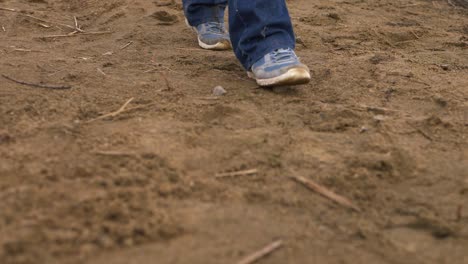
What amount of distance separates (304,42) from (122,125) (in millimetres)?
1355

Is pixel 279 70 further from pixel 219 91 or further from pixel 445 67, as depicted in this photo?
pixel 445 67

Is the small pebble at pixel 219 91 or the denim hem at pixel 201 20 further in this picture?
the denim hem at pixel 201 20

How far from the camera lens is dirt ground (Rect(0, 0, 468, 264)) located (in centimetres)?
128

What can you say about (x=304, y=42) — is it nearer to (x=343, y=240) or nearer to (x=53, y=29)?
(x=53, y=29)

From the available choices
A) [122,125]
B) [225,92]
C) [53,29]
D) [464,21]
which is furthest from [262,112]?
[464,21]

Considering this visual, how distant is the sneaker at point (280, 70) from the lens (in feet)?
6.97

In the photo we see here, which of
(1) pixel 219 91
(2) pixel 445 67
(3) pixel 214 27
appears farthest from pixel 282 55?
(2) pixel 445 67

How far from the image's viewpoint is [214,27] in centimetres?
281

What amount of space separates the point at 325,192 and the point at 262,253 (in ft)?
1.07

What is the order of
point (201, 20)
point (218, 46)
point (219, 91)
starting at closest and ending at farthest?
point (219, 91) < point (218, 46) < point (201, 20)

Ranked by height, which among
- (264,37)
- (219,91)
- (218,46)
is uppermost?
(264,37)

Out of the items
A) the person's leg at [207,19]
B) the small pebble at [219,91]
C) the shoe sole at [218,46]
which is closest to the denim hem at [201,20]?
the person's leg at [207,19]

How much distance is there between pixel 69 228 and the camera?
4.16 feet

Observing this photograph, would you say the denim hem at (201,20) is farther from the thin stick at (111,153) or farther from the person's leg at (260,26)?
the thin stick at (111,153)
